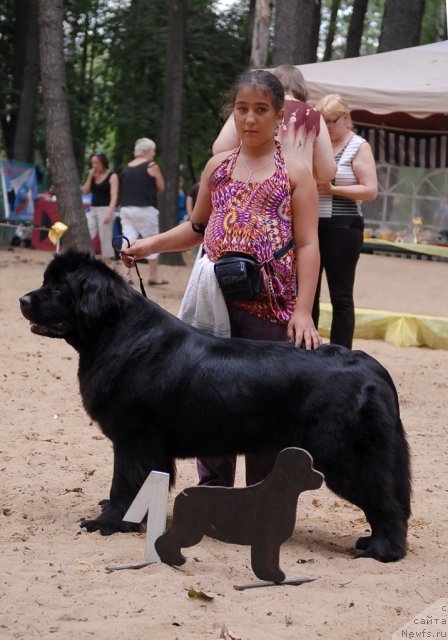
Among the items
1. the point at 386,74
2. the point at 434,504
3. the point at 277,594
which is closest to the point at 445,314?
the point at 386,74

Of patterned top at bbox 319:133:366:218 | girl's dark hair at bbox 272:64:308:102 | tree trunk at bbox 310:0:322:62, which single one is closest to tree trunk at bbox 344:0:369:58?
tree trunk at bbox 310:0:322:62

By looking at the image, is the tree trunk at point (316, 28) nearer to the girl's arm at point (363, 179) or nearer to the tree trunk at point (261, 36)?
the tree trunk at point (261, 36)

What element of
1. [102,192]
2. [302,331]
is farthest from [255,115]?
[102,192]

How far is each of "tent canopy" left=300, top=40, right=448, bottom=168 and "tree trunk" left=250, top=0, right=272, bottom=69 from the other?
260 cm

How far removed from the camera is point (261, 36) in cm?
1432

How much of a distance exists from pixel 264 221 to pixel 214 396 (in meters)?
0.74

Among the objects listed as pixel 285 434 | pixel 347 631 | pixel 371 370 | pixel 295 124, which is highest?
pixel 295 124

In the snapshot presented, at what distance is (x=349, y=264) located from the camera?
624 cm

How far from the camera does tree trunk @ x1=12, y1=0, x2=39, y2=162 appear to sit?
21938 mm

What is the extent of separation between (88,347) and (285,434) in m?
0.88

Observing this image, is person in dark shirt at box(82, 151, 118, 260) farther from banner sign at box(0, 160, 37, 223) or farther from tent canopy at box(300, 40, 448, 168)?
banner sign at box(0, 160, 37, 223)

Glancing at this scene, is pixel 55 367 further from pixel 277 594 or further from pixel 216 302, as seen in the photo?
pixel 277 594

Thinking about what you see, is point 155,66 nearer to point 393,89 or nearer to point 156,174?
point 156,174

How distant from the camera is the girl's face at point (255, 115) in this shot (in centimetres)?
402
